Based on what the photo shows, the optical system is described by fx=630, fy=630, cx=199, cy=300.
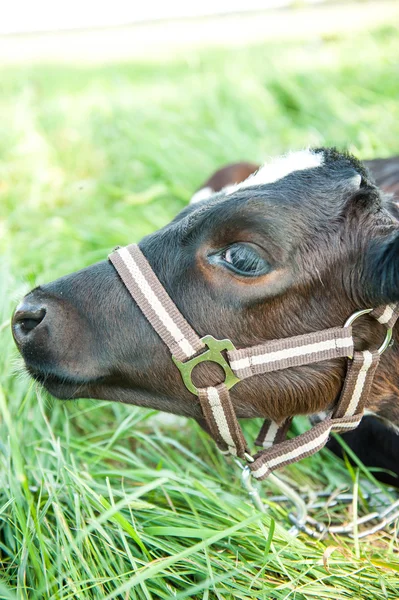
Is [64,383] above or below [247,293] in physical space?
below

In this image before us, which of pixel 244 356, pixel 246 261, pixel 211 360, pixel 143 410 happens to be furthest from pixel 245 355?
pixel 143 410

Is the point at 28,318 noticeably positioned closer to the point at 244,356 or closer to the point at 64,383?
the point at 64,383

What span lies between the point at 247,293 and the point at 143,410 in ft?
4.37

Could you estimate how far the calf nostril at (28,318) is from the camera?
2.21 metres

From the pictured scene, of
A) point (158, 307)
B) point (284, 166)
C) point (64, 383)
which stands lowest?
point (64, 383)

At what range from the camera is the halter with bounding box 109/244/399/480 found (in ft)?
6.98

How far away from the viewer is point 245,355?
2145 mm

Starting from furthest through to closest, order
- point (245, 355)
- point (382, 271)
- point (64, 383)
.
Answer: point (64, 383) → point (245, 355) → point (382, 271)

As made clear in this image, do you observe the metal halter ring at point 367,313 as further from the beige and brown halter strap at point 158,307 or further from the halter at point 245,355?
the beige and brown halter strap at point 158,307

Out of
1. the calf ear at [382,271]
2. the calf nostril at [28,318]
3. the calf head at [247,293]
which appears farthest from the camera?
the calf nostril at [28,318]

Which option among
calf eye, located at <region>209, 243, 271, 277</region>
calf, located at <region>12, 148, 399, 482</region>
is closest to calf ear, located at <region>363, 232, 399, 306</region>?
calf, located at <region>12, 148, 399, 482</region>

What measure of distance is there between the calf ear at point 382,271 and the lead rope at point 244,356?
91 millimetres

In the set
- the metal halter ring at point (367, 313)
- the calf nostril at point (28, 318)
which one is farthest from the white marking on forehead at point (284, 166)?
the calf nostril at point (28, 318)

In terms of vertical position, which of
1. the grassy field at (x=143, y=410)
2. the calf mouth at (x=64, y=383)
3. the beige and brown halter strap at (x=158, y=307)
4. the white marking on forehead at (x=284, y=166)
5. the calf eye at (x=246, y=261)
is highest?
the white marking on forehead at (x=284, y=166)
